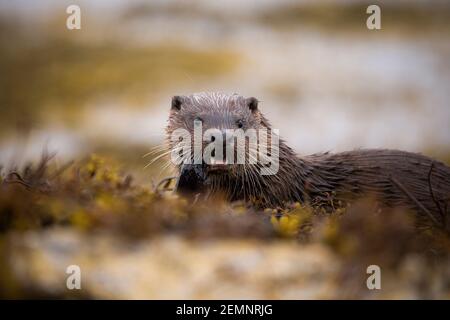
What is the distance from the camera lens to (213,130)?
6.39 meters

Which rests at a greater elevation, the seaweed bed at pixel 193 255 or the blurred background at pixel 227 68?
the blurred background at pixel 227 68

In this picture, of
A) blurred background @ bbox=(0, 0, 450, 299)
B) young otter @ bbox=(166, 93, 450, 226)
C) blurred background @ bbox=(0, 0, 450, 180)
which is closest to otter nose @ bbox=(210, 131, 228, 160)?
young otter @ bbox=(166, 93, 450, 226)

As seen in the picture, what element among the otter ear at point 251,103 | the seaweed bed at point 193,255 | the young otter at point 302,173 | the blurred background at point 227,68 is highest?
the blurred background at point 227,68

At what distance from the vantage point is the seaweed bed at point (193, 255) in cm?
407

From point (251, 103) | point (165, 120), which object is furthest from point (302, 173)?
point (165, 120)

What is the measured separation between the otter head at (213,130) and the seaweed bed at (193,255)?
Result: 1.76m

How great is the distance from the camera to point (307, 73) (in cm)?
2100

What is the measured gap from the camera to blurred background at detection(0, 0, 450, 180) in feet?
56.9

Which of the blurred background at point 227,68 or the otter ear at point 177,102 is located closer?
the otter ear at point 177,102

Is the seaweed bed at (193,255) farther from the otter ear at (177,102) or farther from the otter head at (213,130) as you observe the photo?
the otter ear at (177,102)

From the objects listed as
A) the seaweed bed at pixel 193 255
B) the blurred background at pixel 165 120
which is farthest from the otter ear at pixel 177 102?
the seaweed bed at pixel 193 255

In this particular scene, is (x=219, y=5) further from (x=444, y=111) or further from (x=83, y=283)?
(x=83, y=283)

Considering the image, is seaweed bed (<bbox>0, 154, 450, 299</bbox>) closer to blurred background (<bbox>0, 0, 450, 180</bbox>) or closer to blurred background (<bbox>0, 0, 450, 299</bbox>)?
blurred background (<bbox>0, 0, 450, 299</bbox>)

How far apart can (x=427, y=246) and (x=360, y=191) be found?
95.3 inches
